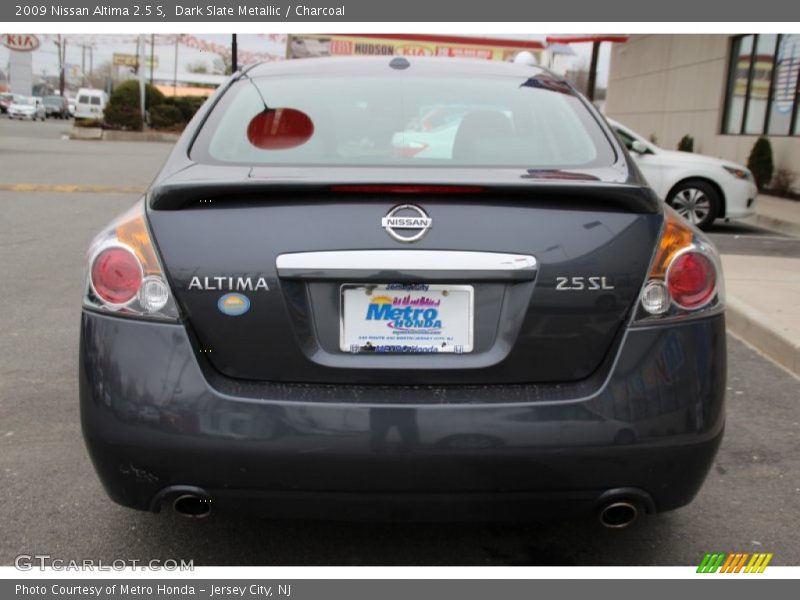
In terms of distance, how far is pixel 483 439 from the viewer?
2297 millimetres

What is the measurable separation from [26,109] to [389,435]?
64239 mm

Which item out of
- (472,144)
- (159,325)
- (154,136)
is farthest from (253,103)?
(154,136)

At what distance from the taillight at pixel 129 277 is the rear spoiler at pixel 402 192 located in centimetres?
13

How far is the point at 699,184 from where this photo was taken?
458 inches

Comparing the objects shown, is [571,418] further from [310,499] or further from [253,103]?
[253,103]

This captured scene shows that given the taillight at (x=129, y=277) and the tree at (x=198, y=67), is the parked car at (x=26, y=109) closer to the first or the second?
the tree at (x=198, y=67)

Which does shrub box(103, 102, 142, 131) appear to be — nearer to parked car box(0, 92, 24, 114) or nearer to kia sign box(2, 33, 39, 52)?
kia sign box(2, 33, 39, 52)

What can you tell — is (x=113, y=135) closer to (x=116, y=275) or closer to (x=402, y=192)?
(x=116, y=275)

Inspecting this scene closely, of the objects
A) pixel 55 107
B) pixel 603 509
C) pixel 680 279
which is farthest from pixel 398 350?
pixel 55 107

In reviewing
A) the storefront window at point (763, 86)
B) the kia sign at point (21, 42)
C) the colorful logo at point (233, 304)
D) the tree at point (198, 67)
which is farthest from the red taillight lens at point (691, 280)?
the tree at point (198, 67)

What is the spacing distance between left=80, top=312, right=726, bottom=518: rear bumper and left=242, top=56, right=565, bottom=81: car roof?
1.47 m

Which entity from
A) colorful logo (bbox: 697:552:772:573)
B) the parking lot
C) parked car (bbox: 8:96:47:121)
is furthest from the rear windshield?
parked car (bbox: 8:96:47:121)

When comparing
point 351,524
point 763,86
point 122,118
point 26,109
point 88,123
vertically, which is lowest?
point 26,109

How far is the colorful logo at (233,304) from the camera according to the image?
2.35 metres
